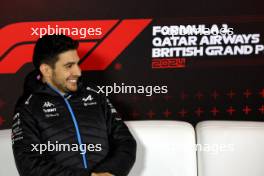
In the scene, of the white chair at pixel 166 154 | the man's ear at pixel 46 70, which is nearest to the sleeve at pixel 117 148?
the white chair at pixel 166 154

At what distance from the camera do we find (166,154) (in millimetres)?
2318

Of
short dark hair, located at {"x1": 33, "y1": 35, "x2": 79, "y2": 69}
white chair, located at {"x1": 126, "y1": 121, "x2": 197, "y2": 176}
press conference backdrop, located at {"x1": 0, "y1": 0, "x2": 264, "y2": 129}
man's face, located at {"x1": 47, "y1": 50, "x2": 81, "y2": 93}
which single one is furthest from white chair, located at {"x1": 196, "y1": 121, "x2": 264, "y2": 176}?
short dark hair, located at {"x1": 33, "y1": 35, "x2": 79, "y2": 69}

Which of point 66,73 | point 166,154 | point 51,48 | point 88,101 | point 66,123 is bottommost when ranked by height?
point 166,154

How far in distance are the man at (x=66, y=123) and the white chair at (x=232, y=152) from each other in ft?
1.36

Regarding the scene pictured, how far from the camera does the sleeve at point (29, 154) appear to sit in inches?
79.9

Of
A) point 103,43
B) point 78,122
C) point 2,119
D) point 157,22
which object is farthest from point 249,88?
point 2,119

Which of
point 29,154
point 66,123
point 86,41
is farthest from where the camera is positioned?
point 86,41

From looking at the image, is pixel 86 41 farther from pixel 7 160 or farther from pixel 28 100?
pixel 7 160

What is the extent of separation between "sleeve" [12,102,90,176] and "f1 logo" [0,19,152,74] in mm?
717

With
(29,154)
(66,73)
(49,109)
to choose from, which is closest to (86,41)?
(66,73)

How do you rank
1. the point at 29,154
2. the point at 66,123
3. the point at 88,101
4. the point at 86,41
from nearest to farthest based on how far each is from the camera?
the point at 29,154 < the point at 66,123 < the point at 88,101 < the point at 86,41

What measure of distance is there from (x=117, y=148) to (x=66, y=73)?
1.59 feet

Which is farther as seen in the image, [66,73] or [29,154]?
[66,73]

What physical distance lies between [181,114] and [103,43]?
72cm
